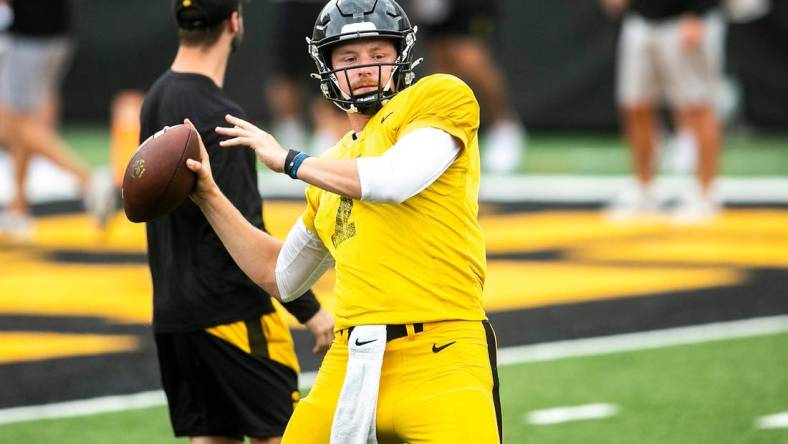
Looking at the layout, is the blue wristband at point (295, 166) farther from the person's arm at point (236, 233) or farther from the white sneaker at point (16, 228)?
the white sneaker at point (16, 228)

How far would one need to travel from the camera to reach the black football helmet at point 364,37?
157 inches

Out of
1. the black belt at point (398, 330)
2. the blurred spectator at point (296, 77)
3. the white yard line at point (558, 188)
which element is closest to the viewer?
the black belt at point (398, 330)

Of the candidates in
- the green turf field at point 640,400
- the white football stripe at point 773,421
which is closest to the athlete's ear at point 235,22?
the green turf field at point 640,400

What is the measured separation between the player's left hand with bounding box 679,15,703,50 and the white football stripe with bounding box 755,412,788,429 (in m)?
5.29

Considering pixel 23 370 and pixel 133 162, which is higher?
pixel 133 162

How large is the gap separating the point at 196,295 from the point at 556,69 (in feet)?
41.0

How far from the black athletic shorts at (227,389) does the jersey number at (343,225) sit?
823 millimetres

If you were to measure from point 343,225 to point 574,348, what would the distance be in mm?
3643

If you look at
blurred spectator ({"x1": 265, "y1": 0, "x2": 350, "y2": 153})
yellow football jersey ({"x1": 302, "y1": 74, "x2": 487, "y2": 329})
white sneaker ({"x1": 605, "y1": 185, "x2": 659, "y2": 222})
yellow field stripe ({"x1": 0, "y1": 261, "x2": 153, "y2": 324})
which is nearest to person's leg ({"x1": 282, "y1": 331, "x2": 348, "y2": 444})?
yellow football jersey ({"x1": 302, "y1": 74, "x2": 487, "y2": 329})

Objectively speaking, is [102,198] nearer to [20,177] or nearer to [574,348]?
[20,177]

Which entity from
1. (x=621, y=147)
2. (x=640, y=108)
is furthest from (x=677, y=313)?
(x=621, y=147)

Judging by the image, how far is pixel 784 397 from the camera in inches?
252

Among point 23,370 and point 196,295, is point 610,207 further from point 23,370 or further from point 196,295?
point 196,295

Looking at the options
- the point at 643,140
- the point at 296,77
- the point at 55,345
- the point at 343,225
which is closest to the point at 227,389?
the point at 343,225
